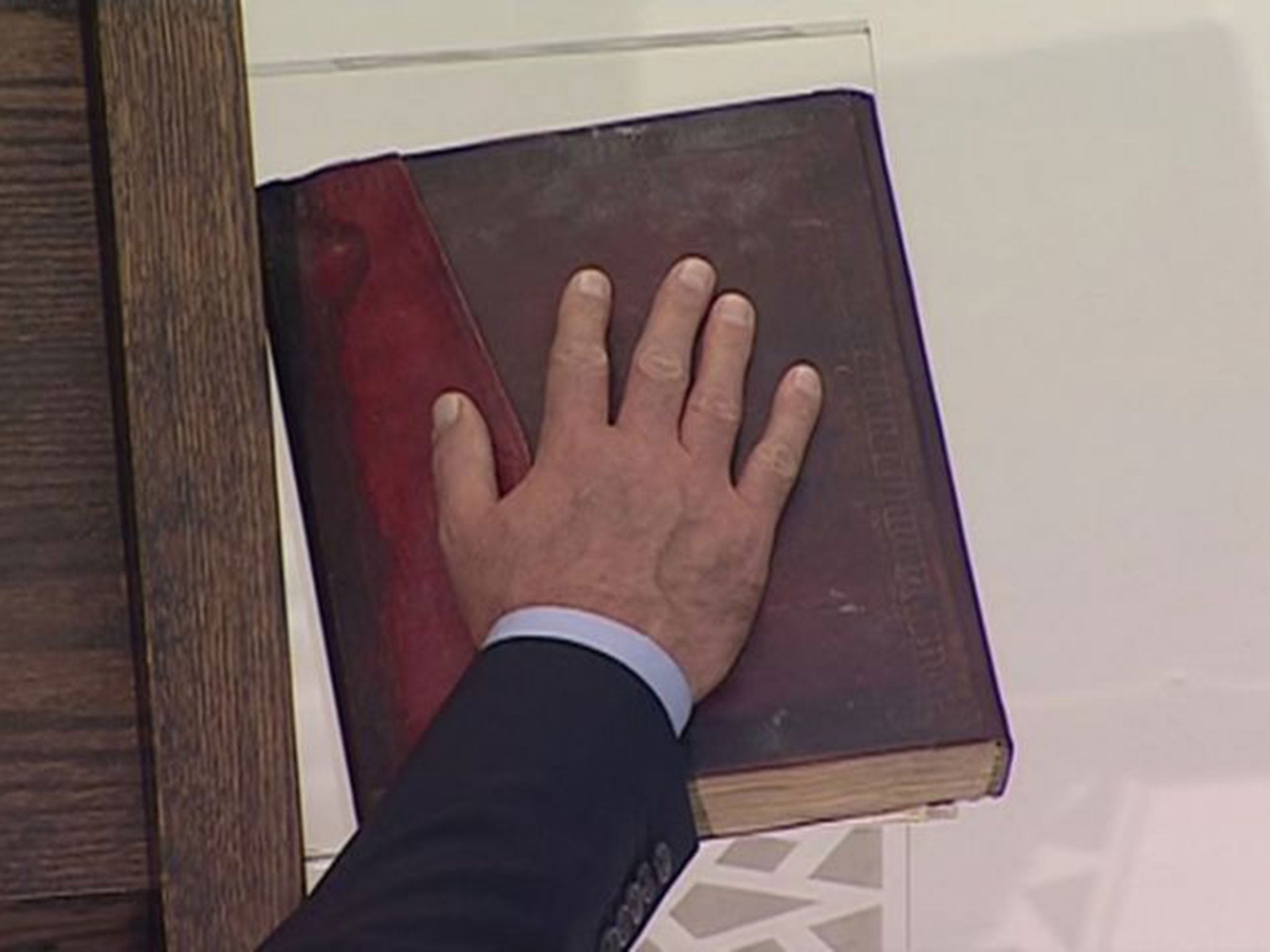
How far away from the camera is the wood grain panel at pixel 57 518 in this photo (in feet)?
1.75

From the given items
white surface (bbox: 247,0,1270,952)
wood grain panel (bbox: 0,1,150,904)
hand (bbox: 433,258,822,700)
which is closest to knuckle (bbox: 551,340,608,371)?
hand (bbox: 433,258,822,700)

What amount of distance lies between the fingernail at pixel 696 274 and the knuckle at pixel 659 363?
3cm

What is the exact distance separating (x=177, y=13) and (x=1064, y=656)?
530 mm


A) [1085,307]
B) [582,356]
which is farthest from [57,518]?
[1085,307]

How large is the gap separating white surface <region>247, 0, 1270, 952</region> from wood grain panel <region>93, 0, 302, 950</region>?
339 millimetres

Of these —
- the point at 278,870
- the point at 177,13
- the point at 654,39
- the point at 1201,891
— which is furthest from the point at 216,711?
the point at 1201,891

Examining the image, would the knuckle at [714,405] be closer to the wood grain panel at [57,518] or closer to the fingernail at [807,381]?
the fingernail at [807,381]

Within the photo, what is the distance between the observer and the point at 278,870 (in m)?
0.52

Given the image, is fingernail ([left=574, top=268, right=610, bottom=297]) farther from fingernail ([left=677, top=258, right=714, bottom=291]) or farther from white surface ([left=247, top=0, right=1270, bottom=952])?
white surface ([left=247, top=0, right=1270, bottom=952])

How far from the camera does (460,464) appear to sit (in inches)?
21.4

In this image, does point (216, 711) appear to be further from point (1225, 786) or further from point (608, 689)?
point (1225, 786)

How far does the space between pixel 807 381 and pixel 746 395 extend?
0.06 feet

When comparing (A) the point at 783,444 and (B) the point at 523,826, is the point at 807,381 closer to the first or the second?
(A) the point at 783,444

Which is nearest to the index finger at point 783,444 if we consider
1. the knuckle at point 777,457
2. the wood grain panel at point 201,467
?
the knuckle at point 777,457
